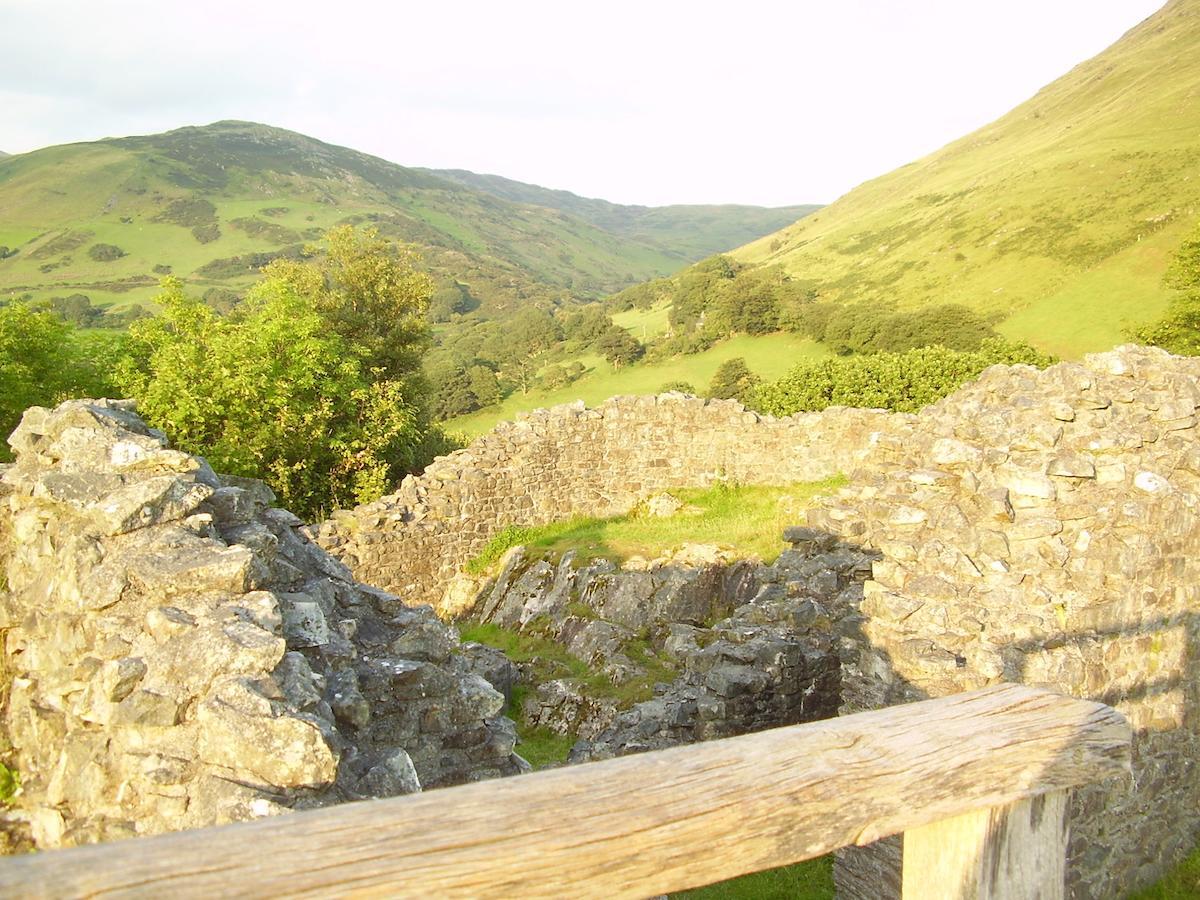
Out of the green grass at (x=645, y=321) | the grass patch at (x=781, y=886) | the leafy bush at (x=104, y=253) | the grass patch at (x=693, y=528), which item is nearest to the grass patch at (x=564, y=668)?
the grass patch at (x=693, y=528)

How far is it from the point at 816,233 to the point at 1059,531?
12822 cm

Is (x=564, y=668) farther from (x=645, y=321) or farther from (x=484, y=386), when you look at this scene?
(x=645, y=321)

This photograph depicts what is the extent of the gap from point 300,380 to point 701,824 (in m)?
19.4

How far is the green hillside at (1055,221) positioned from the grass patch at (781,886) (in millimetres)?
49563

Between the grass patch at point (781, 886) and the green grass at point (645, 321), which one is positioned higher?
the green grass at point (645, 321)

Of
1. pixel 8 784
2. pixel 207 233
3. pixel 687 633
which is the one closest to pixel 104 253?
pixel 207 233

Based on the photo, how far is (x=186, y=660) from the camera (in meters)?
3.86

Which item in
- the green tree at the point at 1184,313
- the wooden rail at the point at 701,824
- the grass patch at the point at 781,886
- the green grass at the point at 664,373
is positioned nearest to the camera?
the wooden rail at the point at 701,824

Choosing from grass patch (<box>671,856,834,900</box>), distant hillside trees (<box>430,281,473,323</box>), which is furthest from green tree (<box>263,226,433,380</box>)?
distant hillside trees (<box>430,281,473,323</box>)

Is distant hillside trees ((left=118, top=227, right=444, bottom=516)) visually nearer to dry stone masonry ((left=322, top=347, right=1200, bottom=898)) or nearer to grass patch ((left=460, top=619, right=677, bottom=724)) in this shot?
grass patch ((left=460, top=619, right=677, bottom=724))

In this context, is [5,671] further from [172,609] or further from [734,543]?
[734,543]

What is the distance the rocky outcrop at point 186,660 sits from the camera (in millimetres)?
3500

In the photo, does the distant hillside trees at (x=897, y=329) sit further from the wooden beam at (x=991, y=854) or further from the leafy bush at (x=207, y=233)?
the leafy bush at (x=207, y=233)

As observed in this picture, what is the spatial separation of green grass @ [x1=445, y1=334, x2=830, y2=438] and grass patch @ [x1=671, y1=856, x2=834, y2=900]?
47350mm
